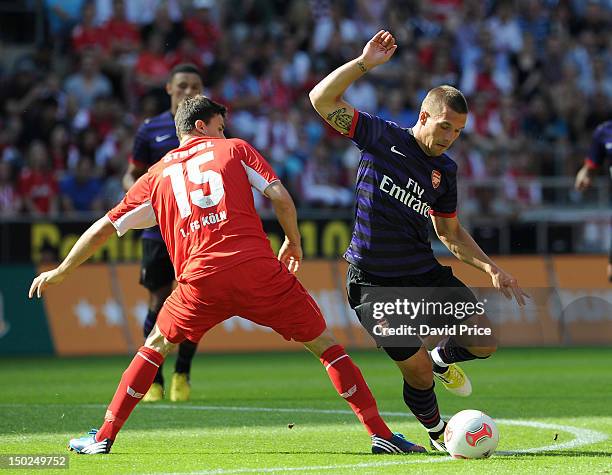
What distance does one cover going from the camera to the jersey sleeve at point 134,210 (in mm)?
7277

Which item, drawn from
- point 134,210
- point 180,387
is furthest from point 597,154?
point 134,210

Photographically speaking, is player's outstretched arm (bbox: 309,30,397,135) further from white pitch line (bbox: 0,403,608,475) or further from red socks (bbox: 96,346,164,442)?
white pitch line (bbox: 0,403,608,475)

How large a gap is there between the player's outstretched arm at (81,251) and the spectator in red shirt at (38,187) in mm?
11321

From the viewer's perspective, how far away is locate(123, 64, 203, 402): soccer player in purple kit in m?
10.9

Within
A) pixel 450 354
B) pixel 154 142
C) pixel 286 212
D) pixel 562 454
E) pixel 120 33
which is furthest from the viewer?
pixel 120 33

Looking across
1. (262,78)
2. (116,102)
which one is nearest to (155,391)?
(116,102)

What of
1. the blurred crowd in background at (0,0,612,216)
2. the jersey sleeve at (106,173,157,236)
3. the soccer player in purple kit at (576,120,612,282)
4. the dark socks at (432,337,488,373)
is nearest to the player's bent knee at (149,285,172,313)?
the dark socks at (432,337,488,373)

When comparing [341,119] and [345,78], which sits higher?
[345,78]

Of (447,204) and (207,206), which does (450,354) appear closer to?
(447,204)

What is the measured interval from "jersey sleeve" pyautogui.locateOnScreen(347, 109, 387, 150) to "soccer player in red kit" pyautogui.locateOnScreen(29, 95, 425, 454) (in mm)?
667

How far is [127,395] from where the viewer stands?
7277 millimetres

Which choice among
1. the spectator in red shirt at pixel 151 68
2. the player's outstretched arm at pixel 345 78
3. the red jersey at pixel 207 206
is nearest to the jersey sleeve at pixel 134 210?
the red jersey at pixel 207 206

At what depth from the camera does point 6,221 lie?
17469 mm

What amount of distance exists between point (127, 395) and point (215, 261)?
93 cm
